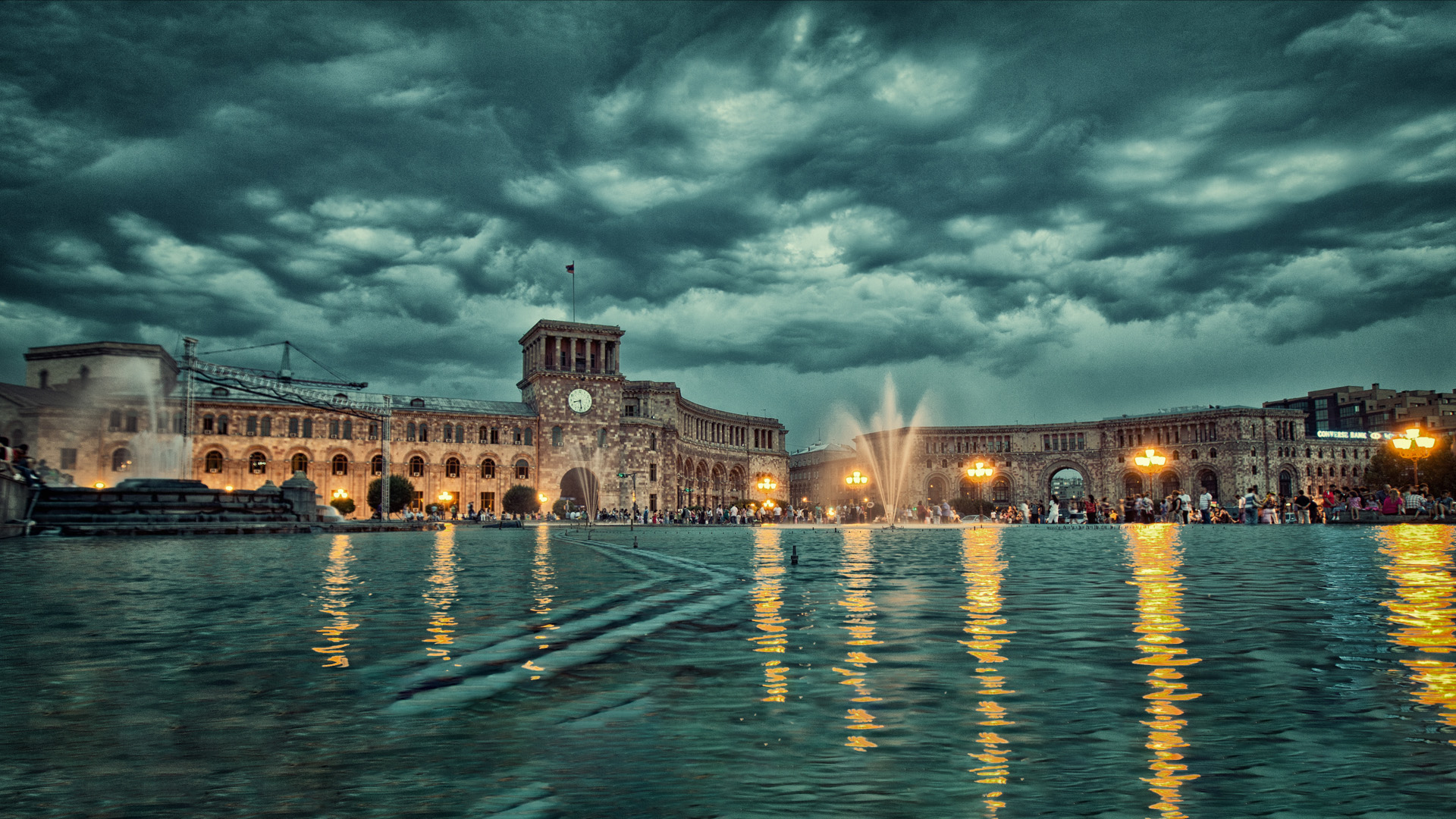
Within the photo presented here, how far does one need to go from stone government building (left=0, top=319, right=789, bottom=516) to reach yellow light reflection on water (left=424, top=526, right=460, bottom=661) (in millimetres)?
46648

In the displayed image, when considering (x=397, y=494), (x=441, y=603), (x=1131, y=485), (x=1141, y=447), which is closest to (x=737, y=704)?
(x=441, y=603)

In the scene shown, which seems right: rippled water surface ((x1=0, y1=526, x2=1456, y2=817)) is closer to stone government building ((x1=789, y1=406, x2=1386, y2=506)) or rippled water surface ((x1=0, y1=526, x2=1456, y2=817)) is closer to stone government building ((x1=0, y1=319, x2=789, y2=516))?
stone government building ((x1=0, y1=319, x2=789, y2=516))

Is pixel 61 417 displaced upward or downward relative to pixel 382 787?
upward

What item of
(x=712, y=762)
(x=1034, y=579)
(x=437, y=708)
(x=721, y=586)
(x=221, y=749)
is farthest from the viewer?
(x=1034, y=579)

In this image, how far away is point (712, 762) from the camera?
2.76 m

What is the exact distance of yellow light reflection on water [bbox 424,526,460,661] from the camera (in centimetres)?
518

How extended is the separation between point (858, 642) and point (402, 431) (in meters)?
66.7

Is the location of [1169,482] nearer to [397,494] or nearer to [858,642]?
[397,494]

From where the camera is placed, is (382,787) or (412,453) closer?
(382,787)

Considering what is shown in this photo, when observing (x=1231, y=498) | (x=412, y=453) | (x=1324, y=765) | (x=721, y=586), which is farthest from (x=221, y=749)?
(x=1231, y=498)

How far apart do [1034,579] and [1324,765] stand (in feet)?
23.6

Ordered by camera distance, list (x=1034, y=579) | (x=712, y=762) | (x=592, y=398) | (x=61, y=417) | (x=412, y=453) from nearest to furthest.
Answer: (x=712, y=762)
(x=1034, y=579)
(x=61, y=417)
(x=412, y=453)
(x=592, y=398)

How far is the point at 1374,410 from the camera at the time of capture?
10875 cm

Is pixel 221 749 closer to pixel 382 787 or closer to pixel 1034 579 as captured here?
pixel 382 787
